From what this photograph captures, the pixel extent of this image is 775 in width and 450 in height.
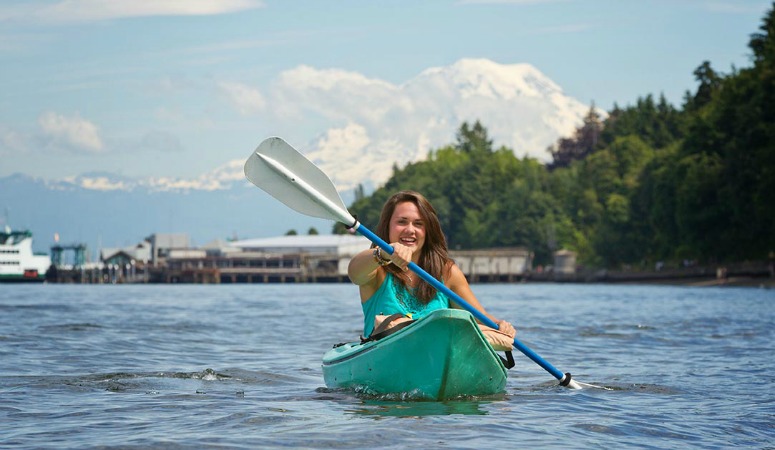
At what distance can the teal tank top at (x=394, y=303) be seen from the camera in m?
13.2

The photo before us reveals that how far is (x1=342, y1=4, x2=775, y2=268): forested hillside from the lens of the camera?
82.9 m

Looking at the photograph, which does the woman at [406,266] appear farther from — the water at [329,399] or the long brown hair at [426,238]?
the water at [329,399]

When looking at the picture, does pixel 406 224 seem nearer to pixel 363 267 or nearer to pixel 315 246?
pixel 363 267

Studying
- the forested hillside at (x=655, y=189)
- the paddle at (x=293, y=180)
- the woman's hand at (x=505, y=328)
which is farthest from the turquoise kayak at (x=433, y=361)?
the forested hillside at (x=655, y=189)

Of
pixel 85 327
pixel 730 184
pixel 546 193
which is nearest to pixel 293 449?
pixel 85 327

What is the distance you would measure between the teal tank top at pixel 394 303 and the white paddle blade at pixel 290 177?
1029 mm

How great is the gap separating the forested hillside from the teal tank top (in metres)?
66.7

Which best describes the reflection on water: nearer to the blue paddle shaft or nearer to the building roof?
the blue paddle shaft

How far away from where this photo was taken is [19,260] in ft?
566

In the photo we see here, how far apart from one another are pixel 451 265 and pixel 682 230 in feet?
269

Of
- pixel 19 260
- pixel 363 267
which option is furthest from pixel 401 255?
pixel 19 260

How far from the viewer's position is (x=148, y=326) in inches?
1299

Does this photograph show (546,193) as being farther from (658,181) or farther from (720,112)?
(720,112)

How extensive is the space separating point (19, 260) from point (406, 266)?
553 feet
